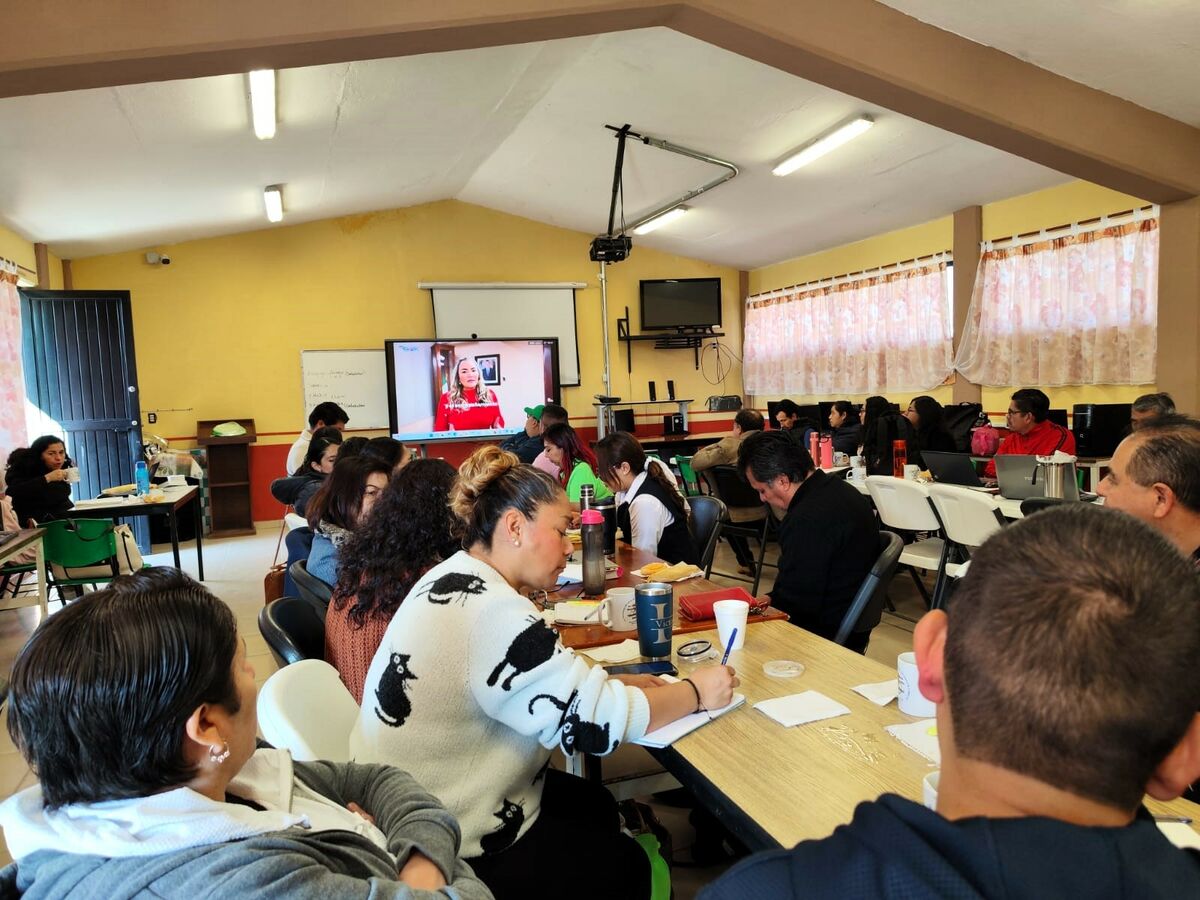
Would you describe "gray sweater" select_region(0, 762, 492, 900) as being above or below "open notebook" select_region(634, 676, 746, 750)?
above

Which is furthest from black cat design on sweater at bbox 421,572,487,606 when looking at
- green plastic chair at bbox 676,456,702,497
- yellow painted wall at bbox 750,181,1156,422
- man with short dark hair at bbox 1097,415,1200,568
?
yellow painted wall at bbox 750,181,1156,422

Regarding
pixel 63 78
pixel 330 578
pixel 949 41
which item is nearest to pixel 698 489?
pixel 949 41

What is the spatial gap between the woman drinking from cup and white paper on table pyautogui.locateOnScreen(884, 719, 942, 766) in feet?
17.3

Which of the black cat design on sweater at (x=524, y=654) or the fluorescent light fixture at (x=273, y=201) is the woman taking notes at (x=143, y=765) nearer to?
the black cat design on sweater at (x=524, y=654)

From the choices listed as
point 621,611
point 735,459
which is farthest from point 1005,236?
point 621,611

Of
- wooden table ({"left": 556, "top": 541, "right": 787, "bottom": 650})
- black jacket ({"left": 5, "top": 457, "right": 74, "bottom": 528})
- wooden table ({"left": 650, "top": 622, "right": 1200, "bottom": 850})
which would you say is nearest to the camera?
wooden table ({"left": 650, "top": 622, "right": 1200, "bottom": 850})

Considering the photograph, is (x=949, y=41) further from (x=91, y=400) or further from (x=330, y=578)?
(x=91, y=400)

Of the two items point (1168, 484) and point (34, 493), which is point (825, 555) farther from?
point (34, 493)

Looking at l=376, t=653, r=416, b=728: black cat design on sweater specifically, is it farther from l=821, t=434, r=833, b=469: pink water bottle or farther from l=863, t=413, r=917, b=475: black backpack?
l=863, t=413, r=917, b=475: black backpack

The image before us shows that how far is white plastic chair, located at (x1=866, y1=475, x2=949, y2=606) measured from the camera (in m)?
4.23

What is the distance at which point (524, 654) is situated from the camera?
1.31m

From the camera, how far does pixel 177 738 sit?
0.75 meters

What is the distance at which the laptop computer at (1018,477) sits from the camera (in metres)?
4.00

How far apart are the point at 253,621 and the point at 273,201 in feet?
13.8
